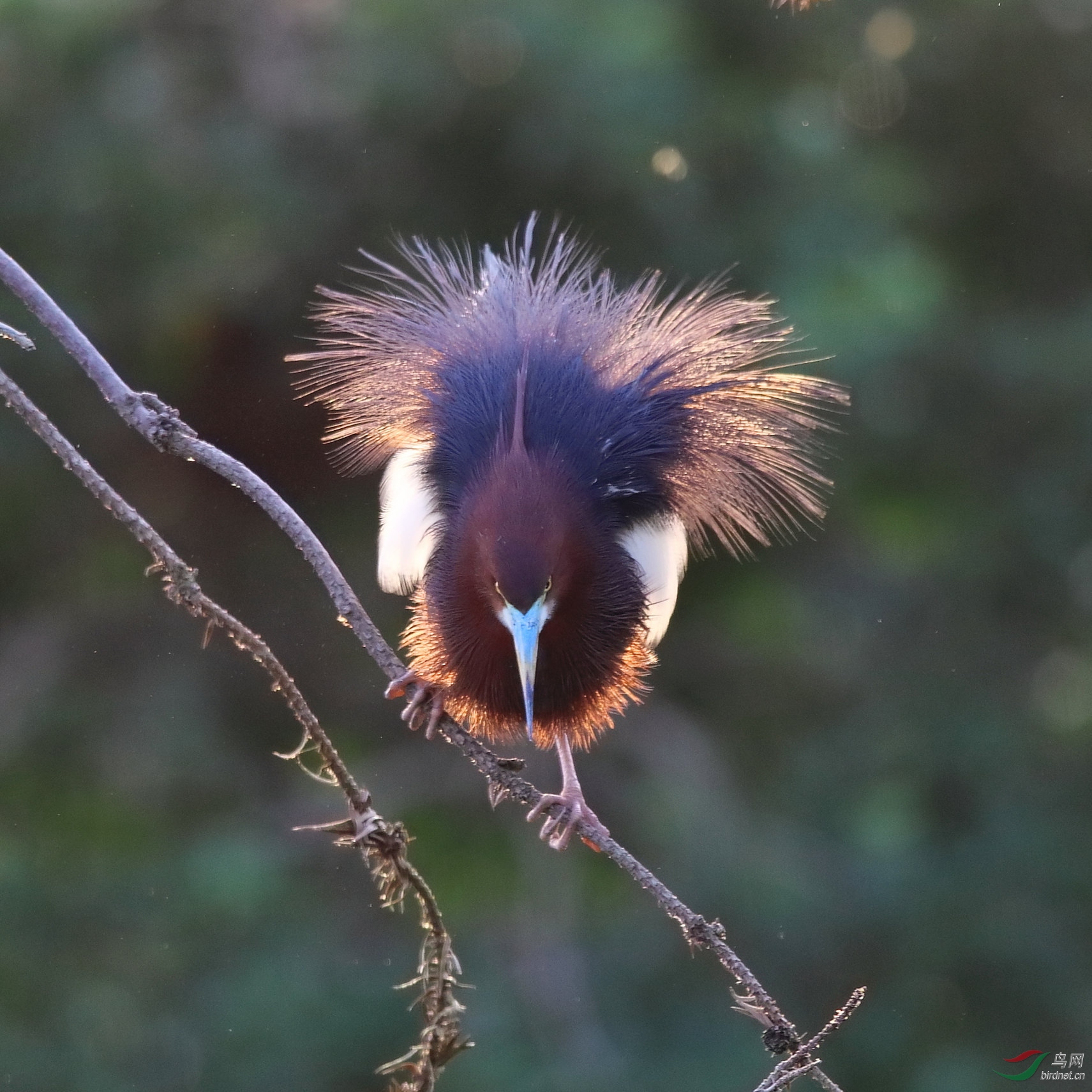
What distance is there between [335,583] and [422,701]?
1.94 feet

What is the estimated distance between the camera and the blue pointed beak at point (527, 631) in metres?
1.80

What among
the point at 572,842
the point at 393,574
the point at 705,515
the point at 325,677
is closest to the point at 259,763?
the point at 325,677

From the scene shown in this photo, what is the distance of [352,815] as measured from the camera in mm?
1487

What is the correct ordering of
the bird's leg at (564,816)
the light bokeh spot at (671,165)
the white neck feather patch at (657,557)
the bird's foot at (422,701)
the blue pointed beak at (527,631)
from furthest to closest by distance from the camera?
1. the light bokeh spot at (671,165)
2. the white neck feather patch at (657,557)
3. the bird's leg at (564,816)
4. the bird's foot at (422,701)
5. the blue pointed beak at (527,631)

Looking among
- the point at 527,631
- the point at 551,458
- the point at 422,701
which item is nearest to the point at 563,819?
the point at 422,701

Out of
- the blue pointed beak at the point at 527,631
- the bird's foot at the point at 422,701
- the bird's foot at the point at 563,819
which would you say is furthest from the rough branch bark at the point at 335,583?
the bird's foot at the point at 563,819

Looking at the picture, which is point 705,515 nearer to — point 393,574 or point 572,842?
point 393,574

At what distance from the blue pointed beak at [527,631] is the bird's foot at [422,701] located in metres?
0.15

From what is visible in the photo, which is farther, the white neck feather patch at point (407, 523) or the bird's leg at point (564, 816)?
the white neck feather patch at point (407, 523)

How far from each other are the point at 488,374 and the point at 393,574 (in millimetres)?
560

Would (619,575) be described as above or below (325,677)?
above

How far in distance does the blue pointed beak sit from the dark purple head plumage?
0.02m

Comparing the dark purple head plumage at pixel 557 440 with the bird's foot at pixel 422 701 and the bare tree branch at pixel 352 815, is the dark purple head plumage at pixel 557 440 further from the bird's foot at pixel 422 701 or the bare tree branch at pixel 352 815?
the bare tree branch at pixel 352 815

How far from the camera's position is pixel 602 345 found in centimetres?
217
